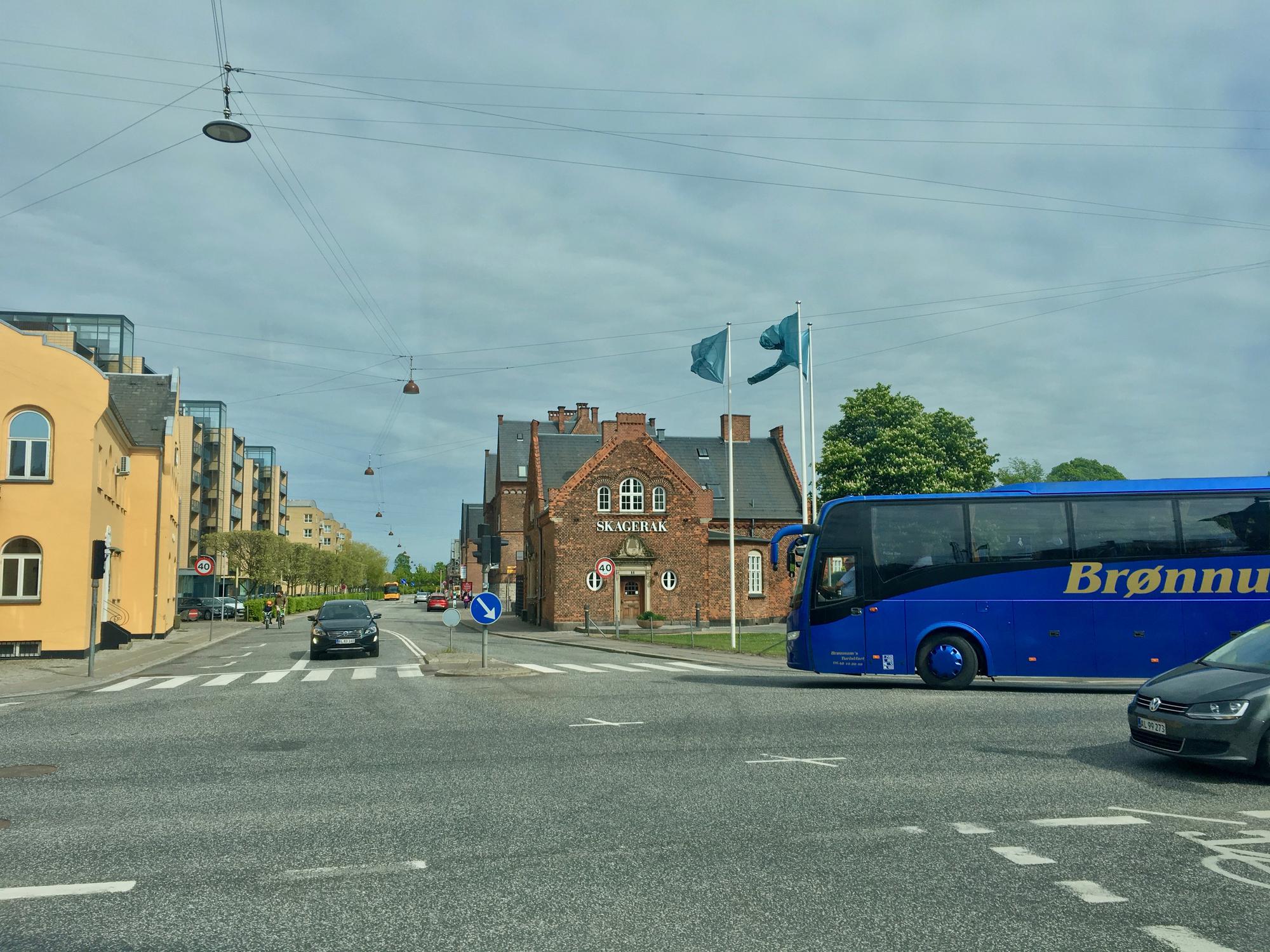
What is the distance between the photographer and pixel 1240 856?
5.98 meters

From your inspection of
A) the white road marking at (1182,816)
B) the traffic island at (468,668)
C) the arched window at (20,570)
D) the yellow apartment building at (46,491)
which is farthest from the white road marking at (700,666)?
the arched window at (20,570)

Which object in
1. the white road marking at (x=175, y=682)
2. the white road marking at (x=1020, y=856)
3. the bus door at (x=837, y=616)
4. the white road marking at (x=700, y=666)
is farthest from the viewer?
the white road marking at (x=700, y=666)

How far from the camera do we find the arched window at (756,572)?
171 feet

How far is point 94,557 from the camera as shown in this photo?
69.2 feet

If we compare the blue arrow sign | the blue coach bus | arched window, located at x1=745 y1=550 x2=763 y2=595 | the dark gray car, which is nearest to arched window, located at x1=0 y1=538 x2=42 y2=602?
the blue arrow sign

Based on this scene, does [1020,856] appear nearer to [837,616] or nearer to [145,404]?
[837,616]

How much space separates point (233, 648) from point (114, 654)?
434 centimetres

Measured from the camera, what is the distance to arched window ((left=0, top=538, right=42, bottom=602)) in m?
26.4

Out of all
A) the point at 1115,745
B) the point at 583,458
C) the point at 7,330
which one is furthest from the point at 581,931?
the point at 583,458

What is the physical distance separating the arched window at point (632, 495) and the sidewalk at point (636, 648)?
7.18 m

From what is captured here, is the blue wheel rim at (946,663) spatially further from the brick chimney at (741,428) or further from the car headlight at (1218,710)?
the brick chimney at (741,428)

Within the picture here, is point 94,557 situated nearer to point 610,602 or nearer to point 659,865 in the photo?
point 659,865

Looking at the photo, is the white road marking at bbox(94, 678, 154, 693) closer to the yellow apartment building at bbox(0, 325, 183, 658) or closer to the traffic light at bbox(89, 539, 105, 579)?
the traffic light at bbox(89, 539, 105, 579)

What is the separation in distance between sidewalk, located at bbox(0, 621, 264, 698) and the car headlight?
1772cm
